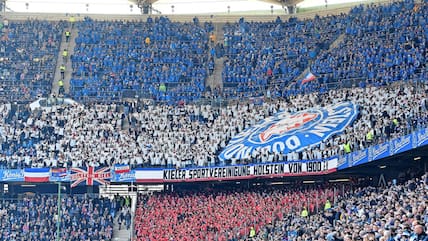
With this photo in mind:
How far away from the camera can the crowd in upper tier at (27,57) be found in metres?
61.9

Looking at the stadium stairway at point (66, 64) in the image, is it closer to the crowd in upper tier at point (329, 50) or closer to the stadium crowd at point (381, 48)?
the crowd in upper tier at point (329, 50)

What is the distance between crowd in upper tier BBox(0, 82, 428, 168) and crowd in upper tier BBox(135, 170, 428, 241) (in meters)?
2.33

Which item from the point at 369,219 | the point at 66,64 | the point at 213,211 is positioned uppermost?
the point at 66,64

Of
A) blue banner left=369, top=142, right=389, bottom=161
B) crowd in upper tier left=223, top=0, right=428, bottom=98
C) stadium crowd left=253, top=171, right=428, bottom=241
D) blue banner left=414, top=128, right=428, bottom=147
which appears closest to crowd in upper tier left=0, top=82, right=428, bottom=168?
crowd in upper tier left=223, top=0, right=428, bottom=98

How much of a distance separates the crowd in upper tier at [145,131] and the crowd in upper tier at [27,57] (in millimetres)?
2872

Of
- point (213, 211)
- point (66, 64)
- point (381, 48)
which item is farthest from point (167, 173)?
point (66, 64)

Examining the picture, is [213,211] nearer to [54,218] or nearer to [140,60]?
[54,218]

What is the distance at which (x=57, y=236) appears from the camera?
153 feet

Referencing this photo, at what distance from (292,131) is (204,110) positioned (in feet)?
26.6

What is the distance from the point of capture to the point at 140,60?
64.6m

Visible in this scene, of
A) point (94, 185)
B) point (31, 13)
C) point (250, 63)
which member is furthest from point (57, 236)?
point (31, 13)

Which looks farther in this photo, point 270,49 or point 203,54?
point 203,54

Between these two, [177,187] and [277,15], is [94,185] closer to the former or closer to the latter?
[177,187]

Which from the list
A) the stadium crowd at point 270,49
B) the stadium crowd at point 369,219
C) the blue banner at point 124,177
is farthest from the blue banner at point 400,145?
the stadium crowd at point 270,49
